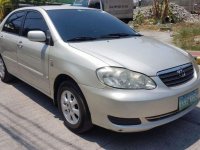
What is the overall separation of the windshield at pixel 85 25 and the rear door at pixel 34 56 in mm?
246

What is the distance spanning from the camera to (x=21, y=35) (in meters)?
5.45

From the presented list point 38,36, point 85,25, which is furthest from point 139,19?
point 38,36

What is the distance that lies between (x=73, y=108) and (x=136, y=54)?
1.04m

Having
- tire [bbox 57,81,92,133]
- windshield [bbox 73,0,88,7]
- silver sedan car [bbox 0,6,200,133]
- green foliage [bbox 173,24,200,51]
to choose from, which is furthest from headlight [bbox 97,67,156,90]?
windshield [bbox 73,0,88,7]

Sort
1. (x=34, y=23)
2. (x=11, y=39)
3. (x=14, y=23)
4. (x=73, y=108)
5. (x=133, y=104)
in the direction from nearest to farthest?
(x=133, y=104) < (x=73, y=108) < (x=34, y=23) < (x=11, y=39) < (x=14, y=23)

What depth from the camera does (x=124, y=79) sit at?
3.58 meters

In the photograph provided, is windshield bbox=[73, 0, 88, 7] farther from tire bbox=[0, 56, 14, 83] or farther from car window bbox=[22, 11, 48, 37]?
car window bbox=[22, 11, 48, 37]

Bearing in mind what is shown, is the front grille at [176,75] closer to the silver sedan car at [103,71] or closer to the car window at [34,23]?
the silver sedan car at [103,71]

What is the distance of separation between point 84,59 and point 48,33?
1.00 m

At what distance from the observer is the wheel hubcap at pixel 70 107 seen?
407cm

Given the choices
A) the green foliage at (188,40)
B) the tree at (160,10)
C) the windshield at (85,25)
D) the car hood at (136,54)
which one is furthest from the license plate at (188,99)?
the tree at (160,10)

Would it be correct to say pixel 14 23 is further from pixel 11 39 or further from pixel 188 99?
pixel 188 99

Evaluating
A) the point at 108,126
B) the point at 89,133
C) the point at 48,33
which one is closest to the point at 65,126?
the point at 89,133

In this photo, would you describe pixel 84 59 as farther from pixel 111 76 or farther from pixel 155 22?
pixel 155 22
